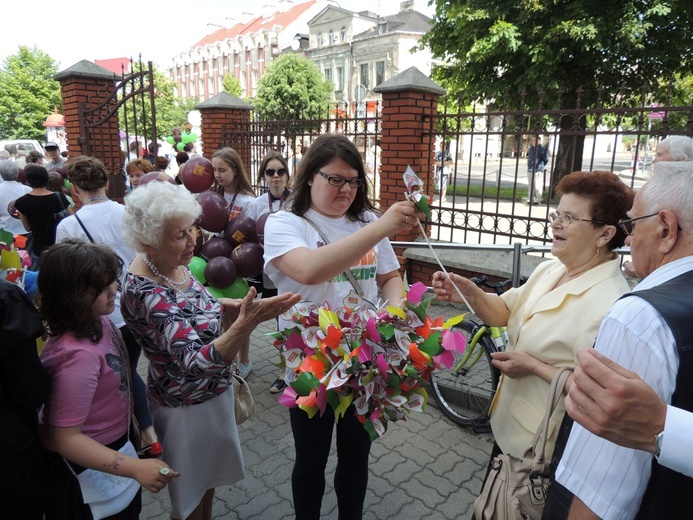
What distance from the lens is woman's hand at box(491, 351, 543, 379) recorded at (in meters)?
1.84

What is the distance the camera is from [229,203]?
4.48 metres

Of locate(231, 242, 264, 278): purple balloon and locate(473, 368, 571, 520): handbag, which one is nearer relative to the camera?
locate(473, 368, 571, 520): handbag

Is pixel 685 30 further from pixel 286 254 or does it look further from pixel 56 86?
pixel 56 86

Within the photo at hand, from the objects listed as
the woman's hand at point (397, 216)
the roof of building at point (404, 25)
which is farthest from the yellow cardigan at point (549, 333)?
the roof of building at point (404, 25)

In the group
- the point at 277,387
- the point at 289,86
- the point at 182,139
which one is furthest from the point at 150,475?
the point at 289,86

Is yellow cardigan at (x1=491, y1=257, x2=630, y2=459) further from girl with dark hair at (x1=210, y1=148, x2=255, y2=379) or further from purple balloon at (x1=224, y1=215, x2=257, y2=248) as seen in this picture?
girl with dark hair at (x1=210, y1=148, x2=255, y2=379)

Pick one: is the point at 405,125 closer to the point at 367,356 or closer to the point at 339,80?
the point at 367,356

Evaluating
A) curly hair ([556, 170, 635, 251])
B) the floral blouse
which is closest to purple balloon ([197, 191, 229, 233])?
the floral blouse

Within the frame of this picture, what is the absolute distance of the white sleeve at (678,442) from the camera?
0.85m

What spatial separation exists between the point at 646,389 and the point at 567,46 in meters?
13.6

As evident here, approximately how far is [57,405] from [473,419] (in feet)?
9.45

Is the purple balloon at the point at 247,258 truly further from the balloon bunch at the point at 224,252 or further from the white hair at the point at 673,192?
the white hair at the point at 673,192

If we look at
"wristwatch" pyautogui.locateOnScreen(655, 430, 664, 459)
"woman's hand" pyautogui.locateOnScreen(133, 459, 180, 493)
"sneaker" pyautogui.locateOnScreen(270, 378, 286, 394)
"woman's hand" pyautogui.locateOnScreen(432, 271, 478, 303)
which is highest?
Result: "wristwatch" pyautogui.locateOnScreen(655, 430, 664, 459)

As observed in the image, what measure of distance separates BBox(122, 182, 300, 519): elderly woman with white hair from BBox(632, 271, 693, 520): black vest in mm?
1122
